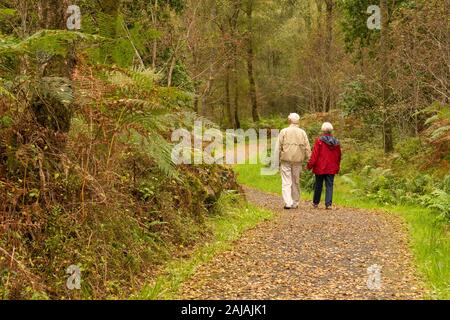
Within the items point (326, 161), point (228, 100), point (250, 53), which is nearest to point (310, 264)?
point (326, 161)

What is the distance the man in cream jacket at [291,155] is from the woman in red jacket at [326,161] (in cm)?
20

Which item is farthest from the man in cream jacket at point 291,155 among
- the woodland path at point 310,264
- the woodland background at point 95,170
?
the woodland path at point 310,264

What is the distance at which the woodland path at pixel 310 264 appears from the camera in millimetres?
5289

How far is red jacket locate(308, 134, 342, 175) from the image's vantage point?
1128cm

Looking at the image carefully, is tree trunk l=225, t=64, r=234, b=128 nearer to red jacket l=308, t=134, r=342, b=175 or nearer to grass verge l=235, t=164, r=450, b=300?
grass verge l=235, t=164, r=450, b=300

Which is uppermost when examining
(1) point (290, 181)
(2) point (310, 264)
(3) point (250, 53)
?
(3) point (250, 53)

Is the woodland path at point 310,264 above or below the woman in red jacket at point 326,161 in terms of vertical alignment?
below

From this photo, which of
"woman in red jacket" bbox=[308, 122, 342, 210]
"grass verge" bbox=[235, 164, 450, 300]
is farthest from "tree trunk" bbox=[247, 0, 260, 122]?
"woman in red jacket" bbox=[308, 122, 342, 210]

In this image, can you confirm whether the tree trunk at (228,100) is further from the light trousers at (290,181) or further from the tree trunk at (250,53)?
the light trousers at (290,181)

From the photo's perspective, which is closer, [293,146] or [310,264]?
[310,264]

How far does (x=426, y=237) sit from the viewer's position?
308 inches

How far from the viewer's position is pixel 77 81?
5.75 m

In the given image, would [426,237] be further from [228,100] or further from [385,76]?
[228,100]

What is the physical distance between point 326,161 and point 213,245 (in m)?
4.88
